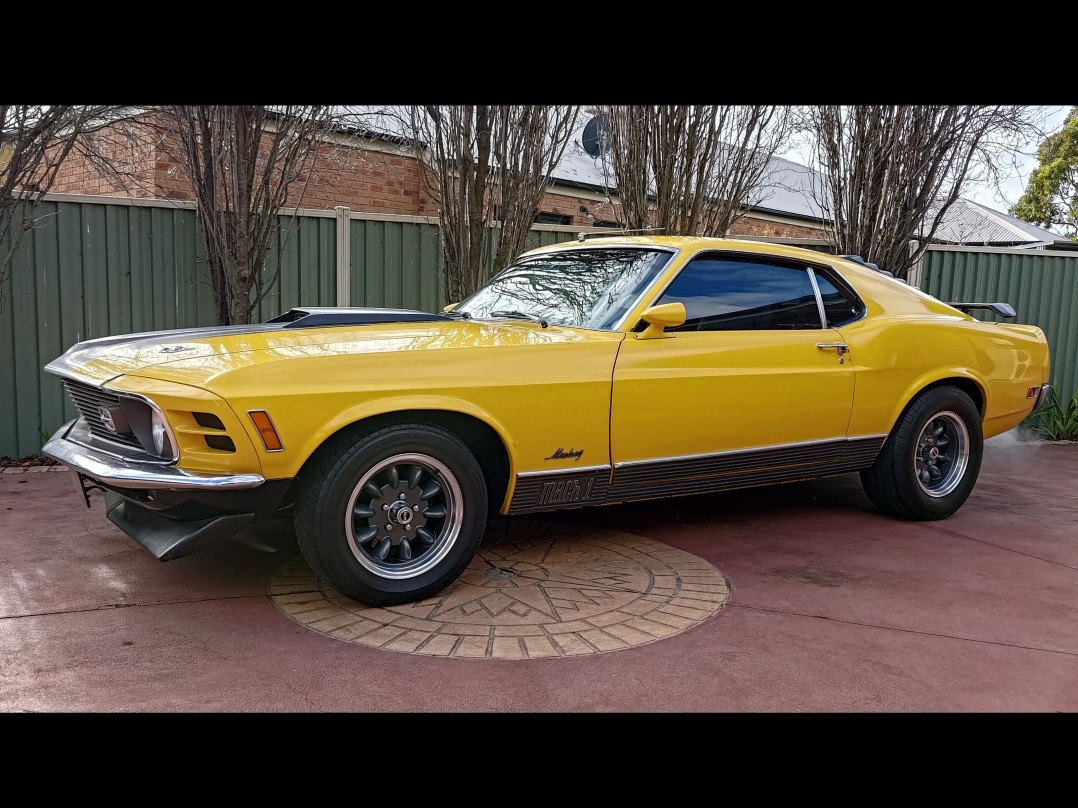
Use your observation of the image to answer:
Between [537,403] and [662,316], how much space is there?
763 mm

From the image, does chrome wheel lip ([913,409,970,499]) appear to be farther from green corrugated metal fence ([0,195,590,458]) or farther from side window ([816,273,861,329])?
green corrugated metal fence ([0,195,590,458])

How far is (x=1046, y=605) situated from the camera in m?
3.93

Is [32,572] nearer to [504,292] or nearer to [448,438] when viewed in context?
[448,438]

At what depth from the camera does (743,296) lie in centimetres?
472

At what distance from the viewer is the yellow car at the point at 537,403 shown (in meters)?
3.38

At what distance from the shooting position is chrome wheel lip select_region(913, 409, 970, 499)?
210 inches

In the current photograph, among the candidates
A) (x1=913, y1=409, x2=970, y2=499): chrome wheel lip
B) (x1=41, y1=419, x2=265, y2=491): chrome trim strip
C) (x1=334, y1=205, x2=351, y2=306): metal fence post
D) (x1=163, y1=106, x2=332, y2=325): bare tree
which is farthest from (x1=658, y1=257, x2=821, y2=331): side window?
(x1=334, y1=205, x2=351, y2=306): metal fence post

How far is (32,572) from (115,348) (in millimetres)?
1134

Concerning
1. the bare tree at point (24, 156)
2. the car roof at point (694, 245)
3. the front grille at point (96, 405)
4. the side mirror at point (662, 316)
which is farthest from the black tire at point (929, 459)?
the bare tree at point (24, 156)

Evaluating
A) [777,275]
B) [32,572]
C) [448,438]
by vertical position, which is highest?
[777,275]

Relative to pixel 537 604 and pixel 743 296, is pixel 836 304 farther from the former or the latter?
pixel 537 604
